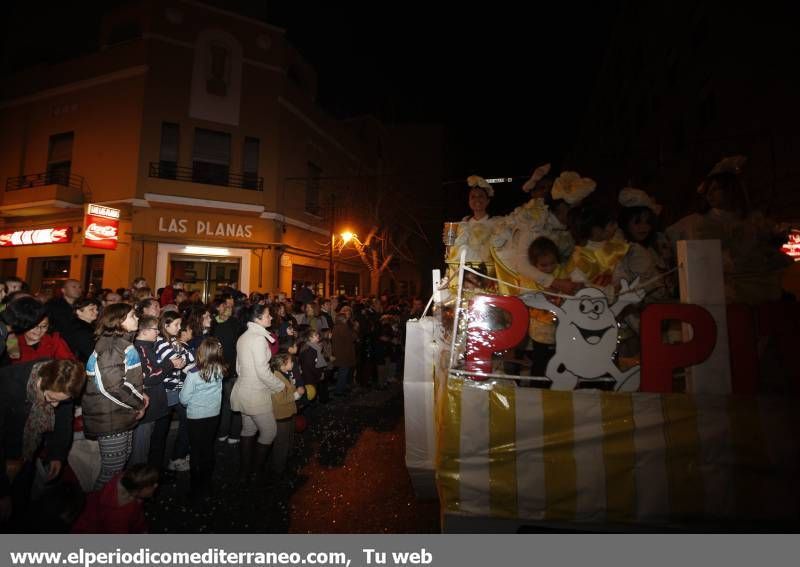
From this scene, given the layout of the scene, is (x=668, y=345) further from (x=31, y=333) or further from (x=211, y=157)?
(x=211, y=157)

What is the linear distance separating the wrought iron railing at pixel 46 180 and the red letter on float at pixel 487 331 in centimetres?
1807

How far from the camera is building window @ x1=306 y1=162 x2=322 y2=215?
18.9 m

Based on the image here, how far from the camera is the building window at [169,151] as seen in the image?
1469cm

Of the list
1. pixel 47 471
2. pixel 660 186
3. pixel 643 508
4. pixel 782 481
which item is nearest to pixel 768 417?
pixel 782 481

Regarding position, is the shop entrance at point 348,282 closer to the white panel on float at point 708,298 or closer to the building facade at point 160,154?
the building facade at point 160,154

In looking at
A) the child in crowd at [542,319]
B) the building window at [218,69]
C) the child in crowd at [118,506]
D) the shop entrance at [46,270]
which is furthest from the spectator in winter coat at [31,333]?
the shop entrance at [46,270]

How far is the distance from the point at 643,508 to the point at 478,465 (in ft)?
3.16

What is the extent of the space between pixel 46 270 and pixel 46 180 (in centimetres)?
356

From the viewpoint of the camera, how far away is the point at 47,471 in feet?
10.1

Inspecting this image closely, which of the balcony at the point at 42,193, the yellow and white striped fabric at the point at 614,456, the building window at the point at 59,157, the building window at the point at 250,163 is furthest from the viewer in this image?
the building window at the point at 250,163

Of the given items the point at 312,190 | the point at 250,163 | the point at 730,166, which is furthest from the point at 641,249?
the point at 312,190

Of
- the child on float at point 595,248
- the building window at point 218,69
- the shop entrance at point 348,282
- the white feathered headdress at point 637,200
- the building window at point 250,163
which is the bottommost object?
the child on float at point 595,248

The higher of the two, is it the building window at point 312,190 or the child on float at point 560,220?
the building window at point 312,190

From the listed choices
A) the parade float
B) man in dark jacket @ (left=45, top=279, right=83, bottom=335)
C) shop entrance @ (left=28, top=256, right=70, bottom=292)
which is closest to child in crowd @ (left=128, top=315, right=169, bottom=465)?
man in dark jacket @ (left=45, top=279, right=83, bottom=335)
